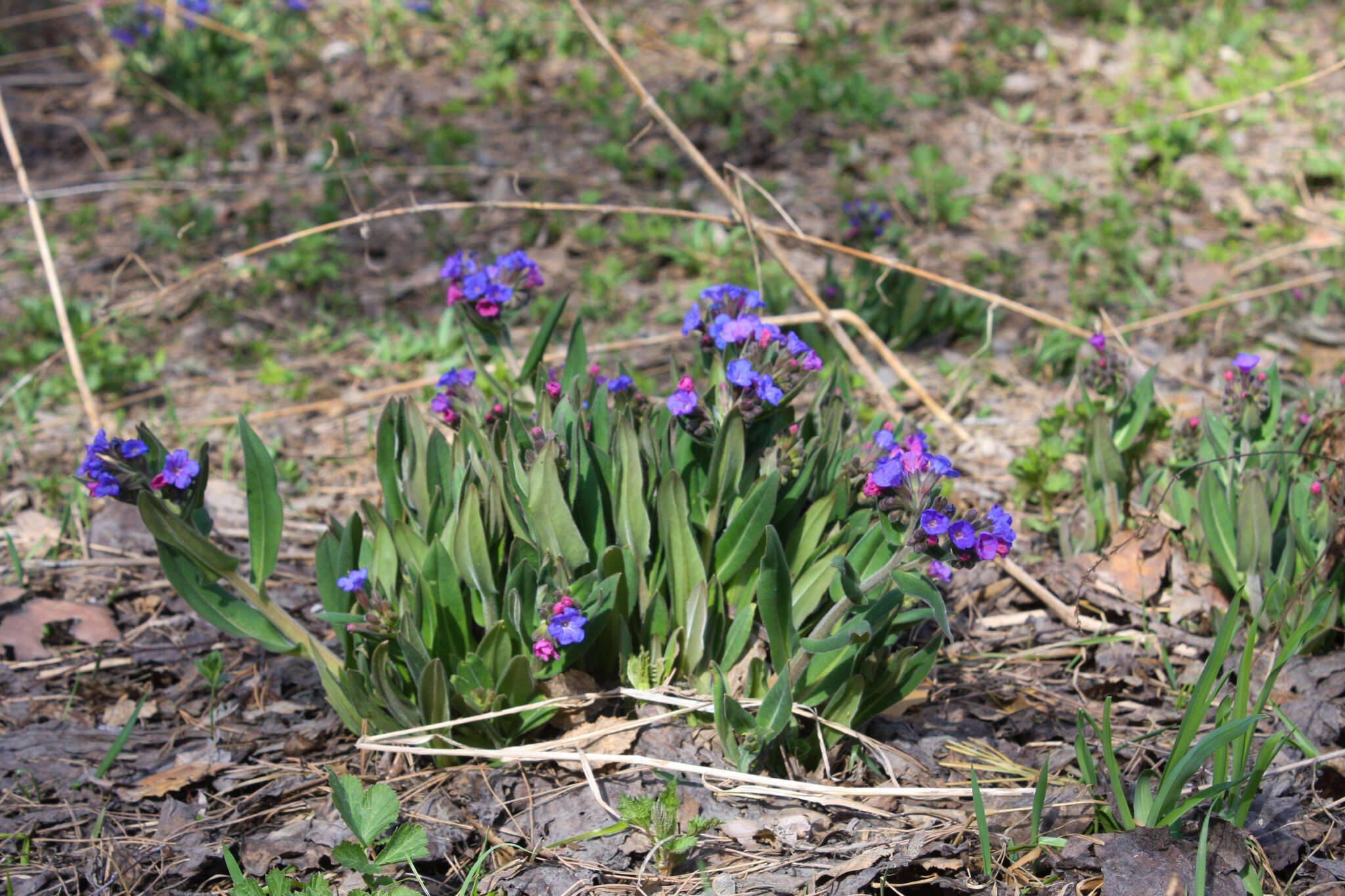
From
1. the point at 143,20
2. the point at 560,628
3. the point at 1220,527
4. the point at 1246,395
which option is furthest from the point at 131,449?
the point at 143,20

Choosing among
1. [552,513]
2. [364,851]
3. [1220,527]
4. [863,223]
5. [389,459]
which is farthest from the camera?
[863,223]

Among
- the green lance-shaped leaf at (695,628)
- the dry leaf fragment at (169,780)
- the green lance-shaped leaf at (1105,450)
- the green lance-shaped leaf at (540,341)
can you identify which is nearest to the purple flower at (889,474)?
the green lance-shaped leaf at (695,628)

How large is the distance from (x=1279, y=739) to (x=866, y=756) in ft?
2.63

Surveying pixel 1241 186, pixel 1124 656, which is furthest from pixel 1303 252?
pixel 1124 656

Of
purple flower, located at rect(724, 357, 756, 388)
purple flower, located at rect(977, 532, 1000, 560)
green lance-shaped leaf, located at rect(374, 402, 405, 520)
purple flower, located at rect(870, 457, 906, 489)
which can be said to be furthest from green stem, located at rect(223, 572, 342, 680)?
purple flower, located at rect(977, 532, 1000, 560)

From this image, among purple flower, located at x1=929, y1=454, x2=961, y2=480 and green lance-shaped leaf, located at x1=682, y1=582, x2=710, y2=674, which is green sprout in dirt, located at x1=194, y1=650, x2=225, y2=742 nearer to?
green lance-shaped leaf, located at x1=682, y1=582, x2=710, y2=674

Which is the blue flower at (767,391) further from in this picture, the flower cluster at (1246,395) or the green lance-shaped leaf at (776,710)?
the flower cluster at (1246,395)

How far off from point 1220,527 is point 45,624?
3098 millimetres

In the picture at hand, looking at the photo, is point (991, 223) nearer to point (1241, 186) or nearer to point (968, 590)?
point (1241, 186)

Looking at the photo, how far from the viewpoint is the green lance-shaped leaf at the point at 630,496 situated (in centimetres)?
207

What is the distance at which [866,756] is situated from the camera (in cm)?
211

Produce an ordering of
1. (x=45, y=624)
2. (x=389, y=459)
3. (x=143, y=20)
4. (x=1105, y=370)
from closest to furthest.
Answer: (x=389, y=459) < (x=45, y=624) < (x=1105, y=370) < (x=143, y=20)

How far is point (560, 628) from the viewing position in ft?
6.15

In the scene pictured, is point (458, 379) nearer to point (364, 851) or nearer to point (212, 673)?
point (212, 673)
